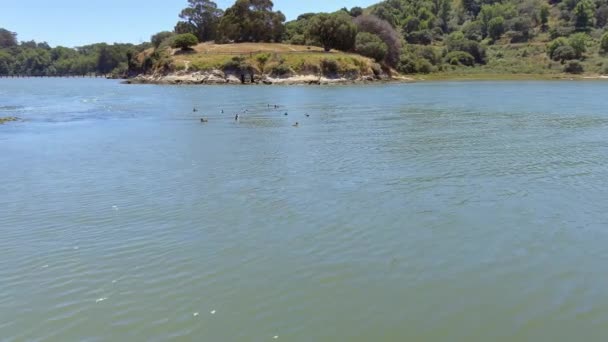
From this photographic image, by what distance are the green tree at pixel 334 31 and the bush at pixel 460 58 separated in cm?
4200

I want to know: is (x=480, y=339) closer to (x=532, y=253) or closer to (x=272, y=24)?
(x=532, y=253)

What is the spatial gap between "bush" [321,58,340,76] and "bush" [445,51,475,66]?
190 feet

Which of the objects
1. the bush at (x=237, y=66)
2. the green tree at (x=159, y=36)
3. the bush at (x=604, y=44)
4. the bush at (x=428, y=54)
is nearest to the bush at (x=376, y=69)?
the bush at (x=237, y=66)

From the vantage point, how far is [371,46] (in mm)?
129875

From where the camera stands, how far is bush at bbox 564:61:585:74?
142 metres

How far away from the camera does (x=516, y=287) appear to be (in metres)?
10.9

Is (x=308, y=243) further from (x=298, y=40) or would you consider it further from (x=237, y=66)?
(x=298, y=40)

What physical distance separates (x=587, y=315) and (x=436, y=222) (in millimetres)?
5690

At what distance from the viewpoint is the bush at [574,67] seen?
142m

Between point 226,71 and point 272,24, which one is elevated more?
point 272,24

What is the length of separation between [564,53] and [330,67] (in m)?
76.4

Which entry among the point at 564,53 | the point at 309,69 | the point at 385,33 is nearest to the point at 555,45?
the point at 564,53

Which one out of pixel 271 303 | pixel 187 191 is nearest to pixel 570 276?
pixel 271 303

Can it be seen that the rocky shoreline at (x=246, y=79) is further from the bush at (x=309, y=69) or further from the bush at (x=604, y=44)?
the bush at (x=604, y=44)
